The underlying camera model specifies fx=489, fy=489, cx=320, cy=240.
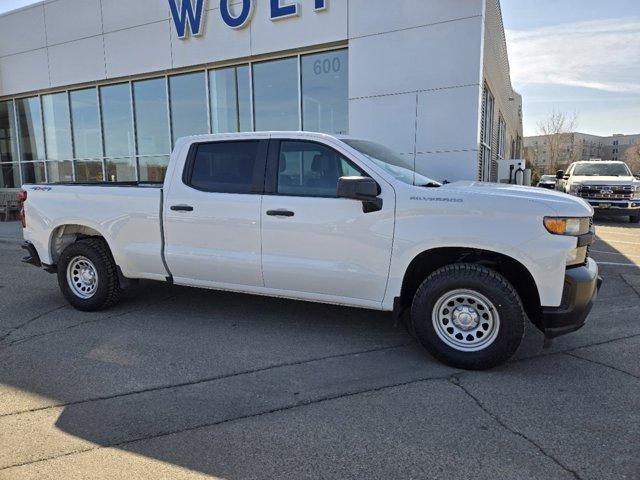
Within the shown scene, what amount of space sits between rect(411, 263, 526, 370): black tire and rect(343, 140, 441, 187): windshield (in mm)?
898

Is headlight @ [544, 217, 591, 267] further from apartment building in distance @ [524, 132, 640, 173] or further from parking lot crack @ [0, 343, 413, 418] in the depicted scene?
apartment building in distance @ [524, 132, 640, 173]

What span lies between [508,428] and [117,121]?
14.7m

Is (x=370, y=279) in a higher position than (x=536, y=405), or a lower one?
higher

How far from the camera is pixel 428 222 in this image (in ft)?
13.1

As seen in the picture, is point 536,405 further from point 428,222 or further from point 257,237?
point 257,237

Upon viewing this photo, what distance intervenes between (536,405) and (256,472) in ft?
6.55

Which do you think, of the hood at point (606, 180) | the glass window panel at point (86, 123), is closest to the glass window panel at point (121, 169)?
the glass window panel at point (86, 123)

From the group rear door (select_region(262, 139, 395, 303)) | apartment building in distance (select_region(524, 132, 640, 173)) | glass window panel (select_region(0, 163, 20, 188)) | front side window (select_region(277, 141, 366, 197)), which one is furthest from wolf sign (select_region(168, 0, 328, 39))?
apartment building in distance (select_region(524, 132, 640, 173))

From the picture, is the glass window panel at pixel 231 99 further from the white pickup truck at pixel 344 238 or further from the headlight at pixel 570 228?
the headlight at pixel 570 228

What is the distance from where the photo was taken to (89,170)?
15.9 meters

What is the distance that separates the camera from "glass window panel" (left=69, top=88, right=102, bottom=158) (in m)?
15.2

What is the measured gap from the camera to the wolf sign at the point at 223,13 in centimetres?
1081

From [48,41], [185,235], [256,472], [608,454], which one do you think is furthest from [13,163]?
[608,454]

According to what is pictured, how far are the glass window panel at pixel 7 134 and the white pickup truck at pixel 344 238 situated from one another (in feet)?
48.4
